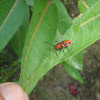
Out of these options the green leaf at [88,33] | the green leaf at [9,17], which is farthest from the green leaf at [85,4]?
the green leaf at [9,17]

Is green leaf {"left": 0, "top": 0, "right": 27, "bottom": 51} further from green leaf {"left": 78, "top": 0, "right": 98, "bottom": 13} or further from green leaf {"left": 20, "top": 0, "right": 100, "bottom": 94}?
green leaf {"left": 78, "top": 0, "right": 98, "bottom": 13}

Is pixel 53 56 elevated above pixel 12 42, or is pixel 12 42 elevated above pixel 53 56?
pixel 53 56

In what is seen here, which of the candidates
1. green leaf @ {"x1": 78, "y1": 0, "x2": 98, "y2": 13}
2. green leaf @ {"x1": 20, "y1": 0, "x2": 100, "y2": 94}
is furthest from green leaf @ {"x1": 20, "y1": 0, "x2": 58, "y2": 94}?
green leaf @ {"x1": 78, "y1": 0, "x2": 98, "y2": 13}

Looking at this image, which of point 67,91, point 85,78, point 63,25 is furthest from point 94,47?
point 63,25

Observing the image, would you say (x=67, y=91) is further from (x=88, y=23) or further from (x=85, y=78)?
(x=88, y=23)

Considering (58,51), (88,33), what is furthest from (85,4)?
(58,51)

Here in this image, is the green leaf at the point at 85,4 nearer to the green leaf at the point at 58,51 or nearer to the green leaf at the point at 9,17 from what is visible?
the green leaf at the point at 58,51
